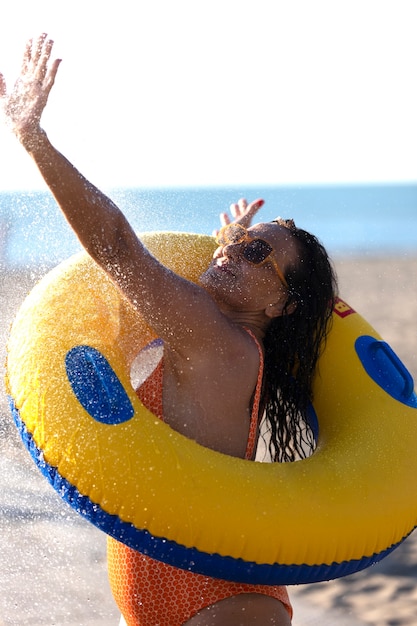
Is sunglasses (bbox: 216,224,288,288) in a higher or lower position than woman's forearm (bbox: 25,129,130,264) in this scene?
higher

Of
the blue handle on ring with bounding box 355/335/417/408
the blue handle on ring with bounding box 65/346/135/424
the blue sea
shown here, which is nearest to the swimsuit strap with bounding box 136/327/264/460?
the blue handle on ring with bounding box 65/346/135/424

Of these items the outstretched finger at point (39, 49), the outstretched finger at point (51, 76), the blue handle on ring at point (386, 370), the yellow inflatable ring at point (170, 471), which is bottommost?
the yellow inflatable ring at point (170, 471)

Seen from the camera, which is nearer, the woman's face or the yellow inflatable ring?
the yellow inflatable ring

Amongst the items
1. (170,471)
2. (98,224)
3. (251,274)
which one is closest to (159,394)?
(170,471)

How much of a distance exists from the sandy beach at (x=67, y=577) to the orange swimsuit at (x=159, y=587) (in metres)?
0.71

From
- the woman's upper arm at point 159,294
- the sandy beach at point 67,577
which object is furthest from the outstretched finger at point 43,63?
the sandy beach at point 67,577

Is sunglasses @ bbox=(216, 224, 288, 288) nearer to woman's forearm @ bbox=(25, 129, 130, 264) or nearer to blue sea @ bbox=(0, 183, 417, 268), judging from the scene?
woman's forearm @ bbox=(25, 129, 130, 264)

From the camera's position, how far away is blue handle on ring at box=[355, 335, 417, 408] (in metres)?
2.80

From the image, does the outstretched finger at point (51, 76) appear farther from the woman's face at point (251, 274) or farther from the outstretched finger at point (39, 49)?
the woman's face at point (251, 274)

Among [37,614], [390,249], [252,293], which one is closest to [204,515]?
[252,293]

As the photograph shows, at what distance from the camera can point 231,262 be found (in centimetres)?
256

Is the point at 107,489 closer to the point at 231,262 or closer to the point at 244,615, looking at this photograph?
the point at 244,615

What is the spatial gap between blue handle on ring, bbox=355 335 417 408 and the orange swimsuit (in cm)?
55

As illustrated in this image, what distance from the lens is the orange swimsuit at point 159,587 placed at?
2285 mm
